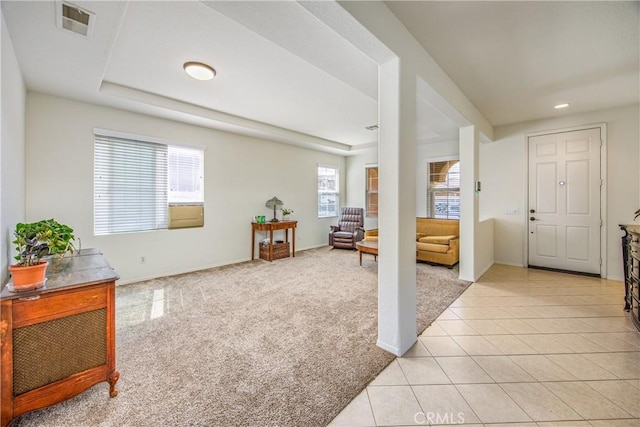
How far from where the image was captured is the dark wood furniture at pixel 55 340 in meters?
1.36

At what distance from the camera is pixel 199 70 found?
2764 mm

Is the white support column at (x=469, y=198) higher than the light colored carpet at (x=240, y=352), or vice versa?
the white support column at (x=469, y=198)

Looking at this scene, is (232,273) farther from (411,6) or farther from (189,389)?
(411,6)

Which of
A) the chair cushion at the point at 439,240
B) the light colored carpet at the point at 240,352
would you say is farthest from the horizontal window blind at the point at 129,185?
the chair cushion at the point at 439,240

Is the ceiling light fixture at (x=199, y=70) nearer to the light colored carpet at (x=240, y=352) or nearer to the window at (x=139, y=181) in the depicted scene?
the window at (x=139, y=181)

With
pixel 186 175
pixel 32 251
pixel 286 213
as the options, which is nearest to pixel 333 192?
pixel 286 213

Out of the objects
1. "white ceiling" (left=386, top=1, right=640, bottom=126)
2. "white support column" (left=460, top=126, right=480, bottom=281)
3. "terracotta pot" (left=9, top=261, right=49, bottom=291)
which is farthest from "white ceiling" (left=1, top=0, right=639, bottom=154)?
"terracotta pot" (left=9, top=261, right=49, bottom=291)

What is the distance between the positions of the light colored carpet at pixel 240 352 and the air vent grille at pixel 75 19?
8.40ft

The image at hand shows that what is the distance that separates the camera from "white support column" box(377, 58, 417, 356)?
2043 mm

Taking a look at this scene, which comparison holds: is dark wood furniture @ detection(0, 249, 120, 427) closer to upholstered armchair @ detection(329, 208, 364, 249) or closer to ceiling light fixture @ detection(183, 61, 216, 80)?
ceiling light fixture @ detection(183, 61, 216, 80)

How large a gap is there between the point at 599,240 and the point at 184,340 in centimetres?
587

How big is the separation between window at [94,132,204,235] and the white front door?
5889mm

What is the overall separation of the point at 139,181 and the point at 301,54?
3.27m

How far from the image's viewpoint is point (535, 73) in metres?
2.86
